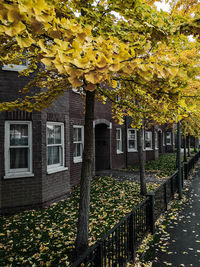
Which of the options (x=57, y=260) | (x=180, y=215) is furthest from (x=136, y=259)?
(x=180, y=215)

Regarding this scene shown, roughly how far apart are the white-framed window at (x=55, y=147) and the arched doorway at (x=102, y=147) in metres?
6.13

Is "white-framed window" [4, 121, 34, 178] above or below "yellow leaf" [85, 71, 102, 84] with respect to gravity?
below

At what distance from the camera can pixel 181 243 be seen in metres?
4.76

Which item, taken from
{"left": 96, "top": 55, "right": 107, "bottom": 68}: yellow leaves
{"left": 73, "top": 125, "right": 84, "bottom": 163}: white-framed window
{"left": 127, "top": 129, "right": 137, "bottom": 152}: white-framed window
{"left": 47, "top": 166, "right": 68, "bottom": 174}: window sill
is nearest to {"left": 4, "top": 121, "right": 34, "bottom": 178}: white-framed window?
{"left": 47, "top": 166, "right": 68, "bottom": 174}: window sill

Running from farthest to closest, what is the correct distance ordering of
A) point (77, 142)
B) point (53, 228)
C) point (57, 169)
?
1. point (77, 142)
2. point (57, 169)
3. point (53, 228)

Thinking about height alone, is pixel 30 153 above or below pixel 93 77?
below

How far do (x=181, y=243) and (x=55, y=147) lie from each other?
5.60 m

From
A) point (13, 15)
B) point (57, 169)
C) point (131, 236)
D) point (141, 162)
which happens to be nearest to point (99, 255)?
point (131, 236)

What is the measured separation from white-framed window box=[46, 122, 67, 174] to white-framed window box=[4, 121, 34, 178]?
2.61 feet

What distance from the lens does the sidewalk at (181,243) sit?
13.3ft

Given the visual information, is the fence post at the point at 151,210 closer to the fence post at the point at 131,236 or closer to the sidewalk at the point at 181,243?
the sidewalk at the point at 181,243

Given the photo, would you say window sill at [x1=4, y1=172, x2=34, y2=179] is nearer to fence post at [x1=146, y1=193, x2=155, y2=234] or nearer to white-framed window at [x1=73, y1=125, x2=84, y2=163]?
white-framed window at [x1=73, y1=125, x2=84, y2=163]

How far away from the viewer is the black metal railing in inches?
116

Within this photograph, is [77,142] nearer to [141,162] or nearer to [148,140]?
[141,162]
